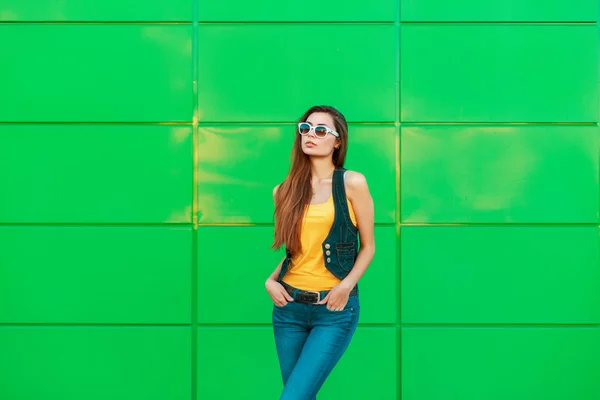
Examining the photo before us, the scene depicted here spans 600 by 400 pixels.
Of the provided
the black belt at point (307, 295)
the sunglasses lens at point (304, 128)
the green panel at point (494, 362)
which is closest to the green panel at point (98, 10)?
the sunglasses lens at point (304, 128)

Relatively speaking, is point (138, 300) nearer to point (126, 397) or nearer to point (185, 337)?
point (185, 337)

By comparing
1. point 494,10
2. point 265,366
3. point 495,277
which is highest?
point 494,10

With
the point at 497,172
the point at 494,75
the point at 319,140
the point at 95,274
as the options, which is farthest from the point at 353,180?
the point at 95,274

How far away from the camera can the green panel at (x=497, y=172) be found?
3.20 meters

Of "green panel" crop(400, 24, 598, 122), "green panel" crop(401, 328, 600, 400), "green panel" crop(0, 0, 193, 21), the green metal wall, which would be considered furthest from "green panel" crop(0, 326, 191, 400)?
"green panel" crop(400, 24, 598, 122)

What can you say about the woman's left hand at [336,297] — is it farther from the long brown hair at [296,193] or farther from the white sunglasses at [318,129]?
the white sunglasses at [318,129]

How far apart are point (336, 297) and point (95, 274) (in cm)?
161

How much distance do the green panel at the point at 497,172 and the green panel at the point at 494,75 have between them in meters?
0.08

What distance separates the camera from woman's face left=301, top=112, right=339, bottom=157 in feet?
7.61

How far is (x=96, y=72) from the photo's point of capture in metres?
3.24

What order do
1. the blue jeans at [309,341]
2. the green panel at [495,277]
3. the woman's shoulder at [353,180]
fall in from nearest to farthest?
the blue jeans at [309,341] → the woman's shoulder at [353,180] → the green panel at [495,277]

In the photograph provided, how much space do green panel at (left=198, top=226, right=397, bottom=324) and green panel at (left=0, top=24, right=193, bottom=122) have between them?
697mm

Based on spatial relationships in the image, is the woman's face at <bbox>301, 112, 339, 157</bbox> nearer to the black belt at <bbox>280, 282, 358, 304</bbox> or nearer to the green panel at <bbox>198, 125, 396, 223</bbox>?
the black belt at <bbox>280, 282, 358, 304</bbox>

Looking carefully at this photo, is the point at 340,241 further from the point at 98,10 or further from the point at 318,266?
the point at 98,10
